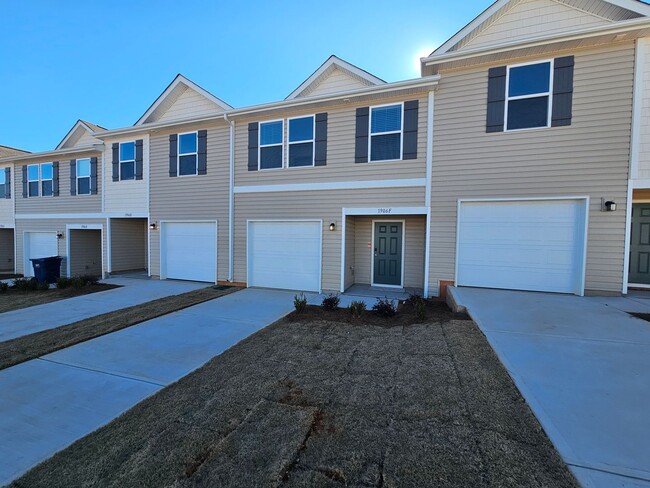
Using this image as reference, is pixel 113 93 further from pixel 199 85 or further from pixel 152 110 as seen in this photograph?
pixel 199 85

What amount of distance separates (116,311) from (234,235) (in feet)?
12.0

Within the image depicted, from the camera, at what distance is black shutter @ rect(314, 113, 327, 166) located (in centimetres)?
802

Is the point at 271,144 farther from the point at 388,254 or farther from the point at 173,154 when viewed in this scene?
the point at 388,254

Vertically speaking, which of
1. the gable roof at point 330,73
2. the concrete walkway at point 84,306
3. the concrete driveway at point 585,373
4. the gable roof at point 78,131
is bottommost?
the concrete walkway at point 84,306

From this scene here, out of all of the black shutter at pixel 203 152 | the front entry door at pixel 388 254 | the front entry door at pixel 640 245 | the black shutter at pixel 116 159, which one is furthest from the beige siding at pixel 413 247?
the black shutter at pixel 116 159

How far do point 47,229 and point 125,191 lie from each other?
15.9 feet

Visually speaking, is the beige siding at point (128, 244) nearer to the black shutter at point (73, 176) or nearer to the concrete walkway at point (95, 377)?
the black shutter at point (73, 176)

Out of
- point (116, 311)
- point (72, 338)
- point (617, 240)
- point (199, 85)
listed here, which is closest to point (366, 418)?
point (72, 338)

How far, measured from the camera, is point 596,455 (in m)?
2.01

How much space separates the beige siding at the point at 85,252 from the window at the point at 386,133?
12302 millimetres

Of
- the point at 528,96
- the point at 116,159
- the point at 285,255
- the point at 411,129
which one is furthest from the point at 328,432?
the point at 116,159

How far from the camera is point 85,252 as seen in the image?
12.1 m

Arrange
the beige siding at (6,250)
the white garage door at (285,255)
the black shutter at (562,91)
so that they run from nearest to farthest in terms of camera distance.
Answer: the black shutter at (562,91)
the white garage door at (285,255)
the beige siding at (6,250)

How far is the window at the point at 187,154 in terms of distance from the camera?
958cm
